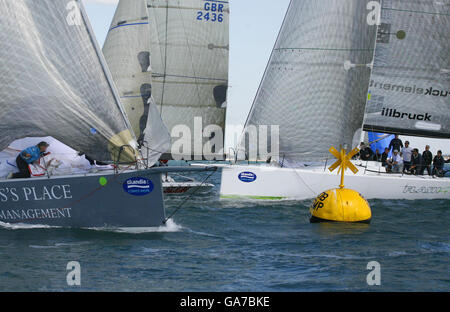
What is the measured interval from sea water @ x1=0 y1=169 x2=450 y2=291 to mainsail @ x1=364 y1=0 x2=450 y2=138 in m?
4.85

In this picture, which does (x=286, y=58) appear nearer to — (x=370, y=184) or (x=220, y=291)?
(x=370, y=184)

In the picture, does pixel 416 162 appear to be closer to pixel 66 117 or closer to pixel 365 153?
pixel 365 153

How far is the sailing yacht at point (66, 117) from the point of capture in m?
11.6

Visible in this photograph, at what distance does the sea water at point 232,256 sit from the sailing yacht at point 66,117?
20.9 inches

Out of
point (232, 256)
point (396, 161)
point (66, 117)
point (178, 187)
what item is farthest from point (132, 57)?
point (232, 256)

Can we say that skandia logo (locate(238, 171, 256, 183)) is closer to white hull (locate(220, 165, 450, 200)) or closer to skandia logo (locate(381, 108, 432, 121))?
white hull (locate(220, 165, 450, 200))

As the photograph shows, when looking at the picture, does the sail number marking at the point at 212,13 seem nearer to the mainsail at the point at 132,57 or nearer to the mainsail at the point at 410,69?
the mainsail at the point at 132,57

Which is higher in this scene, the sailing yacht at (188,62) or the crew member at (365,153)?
the sailing yacht at (188,62)

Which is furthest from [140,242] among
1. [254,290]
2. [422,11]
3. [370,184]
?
[422,11]

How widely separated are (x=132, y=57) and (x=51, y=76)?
8.75 metres

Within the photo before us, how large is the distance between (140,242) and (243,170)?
21.4 feet

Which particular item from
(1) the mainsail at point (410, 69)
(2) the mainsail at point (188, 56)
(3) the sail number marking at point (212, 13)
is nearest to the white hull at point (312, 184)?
(1) the mainsail at point (410, 69)

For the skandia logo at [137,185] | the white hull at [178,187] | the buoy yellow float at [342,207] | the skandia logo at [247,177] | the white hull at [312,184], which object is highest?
the skandia logo at [137,185]

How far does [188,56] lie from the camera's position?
22156mm
